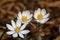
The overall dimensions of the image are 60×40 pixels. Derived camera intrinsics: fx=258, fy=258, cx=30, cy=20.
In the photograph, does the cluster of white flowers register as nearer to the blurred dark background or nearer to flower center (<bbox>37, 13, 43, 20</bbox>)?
flower center (<bbox>37, 13, 43, 20</bbox>)

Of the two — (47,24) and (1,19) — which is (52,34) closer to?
(47,24)

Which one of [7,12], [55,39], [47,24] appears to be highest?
[7,12]

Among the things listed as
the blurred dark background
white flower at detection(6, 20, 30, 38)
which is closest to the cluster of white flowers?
white flower at detection(6, 20, 30, 38)

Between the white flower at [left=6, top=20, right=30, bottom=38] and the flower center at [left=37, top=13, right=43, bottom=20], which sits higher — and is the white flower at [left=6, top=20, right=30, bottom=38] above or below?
below

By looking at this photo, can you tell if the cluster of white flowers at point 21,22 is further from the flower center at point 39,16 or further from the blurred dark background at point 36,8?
the blurred dark background at point 36,8

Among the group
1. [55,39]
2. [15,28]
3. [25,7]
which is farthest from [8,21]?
[15,28]

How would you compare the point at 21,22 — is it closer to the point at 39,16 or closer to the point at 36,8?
the point at 39,16

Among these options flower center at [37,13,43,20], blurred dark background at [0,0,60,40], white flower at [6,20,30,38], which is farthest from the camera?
blurred dark background at [0,0,60,40]

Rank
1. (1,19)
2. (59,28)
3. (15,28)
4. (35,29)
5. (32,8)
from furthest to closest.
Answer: (32,8), (1,19), (59,28), (35,29), (15,28)

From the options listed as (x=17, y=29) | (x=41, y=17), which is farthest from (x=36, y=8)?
(x=17, y=29)

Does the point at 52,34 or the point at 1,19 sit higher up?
the point at 1,19

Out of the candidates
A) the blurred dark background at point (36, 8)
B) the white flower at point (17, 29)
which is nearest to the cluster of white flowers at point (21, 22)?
the white flower at point (17, 29)
